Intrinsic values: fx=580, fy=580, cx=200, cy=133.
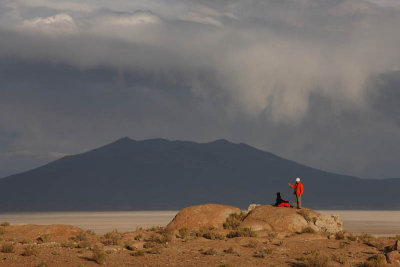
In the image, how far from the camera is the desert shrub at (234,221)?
36.2m

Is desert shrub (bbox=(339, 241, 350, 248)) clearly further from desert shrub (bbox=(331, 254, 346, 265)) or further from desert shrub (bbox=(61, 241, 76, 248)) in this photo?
desert shrub (bbox=(61, 241, 76, 248))

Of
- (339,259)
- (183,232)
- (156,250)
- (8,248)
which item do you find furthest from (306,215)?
(8,248)

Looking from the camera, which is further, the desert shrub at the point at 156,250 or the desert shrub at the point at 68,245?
the desert shrub at the point at 68,245

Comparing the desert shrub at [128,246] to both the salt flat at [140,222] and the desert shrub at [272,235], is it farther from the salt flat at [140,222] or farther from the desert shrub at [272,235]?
the salt flat at [140,222]

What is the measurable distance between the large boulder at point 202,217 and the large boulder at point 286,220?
2.06 m

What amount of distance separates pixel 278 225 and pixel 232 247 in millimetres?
6205

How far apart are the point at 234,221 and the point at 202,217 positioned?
241 cm

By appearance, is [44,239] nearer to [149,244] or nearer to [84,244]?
[84,244]

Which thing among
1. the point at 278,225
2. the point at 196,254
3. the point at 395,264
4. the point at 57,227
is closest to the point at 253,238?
the point at 278,225

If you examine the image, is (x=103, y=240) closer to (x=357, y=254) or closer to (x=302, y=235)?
(x=302, y=235)

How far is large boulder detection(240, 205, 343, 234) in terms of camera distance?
3503cm

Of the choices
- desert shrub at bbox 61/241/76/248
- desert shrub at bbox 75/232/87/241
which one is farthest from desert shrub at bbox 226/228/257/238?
desert shrub at bbox 61/241/76/248

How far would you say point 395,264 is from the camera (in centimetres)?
2692

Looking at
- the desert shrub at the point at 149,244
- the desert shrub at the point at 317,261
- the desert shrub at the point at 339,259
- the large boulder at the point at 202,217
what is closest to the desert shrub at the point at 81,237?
the desert shrub at the point at 149,244
